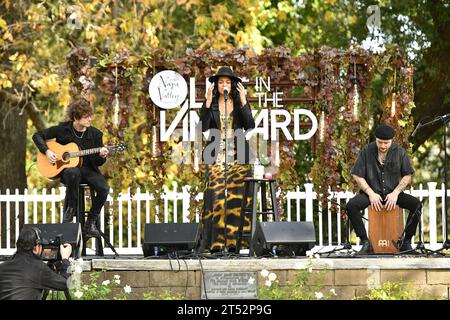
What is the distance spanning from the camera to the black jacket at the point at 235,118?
37.1ft

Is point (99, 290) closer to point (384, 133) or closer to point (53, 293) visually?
point (53, 293)

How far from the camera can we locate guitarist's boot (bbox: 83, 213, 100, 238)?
1164 centimetres

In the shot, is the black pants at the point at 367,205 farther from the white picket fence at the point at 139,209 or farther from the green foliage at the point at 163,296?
the white picket fence at the point at 139,209

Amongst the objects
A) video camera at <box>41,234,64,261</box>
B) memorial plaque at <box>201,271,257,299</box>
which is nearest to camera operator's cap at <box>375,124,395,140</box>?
memorial plaque at <box>201,271,257,299</box>

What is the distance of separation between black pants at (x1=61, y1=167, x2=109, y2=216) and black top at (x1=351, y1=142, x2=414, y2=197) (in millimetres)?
2736

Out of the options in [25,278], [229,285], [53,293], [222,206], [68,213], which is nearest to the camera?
[25,278]

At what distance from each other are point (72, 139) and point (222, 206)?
72.6 inches

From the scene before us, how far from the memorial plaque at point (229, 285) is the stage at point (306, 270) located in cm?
3

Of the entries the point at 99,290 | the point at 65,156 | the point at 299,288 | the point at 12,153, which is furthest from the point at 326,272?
the point at 12,153

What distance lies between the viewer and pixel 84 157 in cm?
1172

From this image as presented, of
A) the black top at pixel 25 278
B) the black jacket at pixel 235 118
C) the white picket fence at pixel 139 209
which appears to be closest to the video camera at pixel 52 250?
the black top at pixel 25 278

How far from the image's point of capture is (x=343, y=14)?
20.1 meters

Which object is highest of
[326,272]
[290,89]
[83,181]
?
[290,89]

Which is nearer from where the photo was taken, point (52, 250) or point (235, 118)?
point (52, 250)
